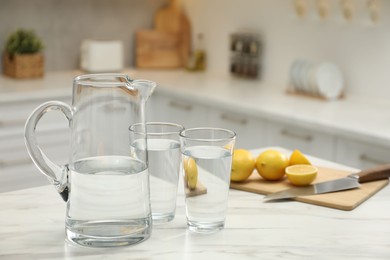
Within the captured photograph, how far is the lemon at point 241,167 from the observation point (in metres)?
1.62

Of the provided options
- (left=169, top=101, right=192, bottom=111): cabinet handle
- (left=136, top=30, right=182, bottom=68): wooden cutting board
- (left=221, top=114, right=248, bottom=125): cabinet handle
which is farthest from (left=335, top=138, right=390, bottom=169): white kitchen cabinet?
(left=136, top=30, right=182, bottom=68): wooden cutting board

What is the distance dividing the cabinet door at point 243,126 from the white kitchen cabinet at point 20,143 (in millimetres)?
786

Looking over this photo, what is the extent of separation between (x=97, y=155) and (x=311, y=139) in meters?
1.75

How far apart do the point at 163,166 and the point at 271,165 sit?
41 cm

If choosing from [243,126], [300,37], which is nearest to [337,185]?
[243,126]

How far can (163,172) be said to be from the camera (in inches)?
52.1

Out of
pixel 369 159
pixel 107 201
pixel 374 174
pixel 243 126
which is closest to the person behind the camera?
pixel 107 201

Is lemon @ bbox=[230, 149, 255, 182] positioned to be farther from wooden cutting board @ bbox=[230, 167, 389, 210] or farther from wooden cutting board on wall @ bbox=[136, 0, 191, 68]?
wooden cutting board on wall @ bbox=[136, 0, 191, 68]

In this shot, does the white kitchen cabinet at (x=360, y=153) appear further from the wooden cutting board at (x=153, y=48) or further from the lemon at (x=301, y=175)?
the wooden cutting board at (x=153, y=48)

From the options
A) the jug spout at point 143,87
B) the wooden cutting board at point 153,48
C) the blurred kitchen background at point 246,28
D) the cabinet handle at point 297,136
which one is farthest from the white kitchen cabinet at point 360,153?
the wooden cutting board at point 153,48

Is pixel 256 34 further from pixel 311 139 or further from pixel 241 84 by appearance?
pixel 311 139

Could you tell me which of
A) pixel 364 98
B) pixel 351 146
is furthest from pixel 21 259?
pixel 364 98

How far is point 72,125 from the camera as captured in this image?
124 centimetres

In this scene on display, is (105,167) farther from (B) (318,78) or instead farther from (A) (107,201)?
(B) (318,78)
